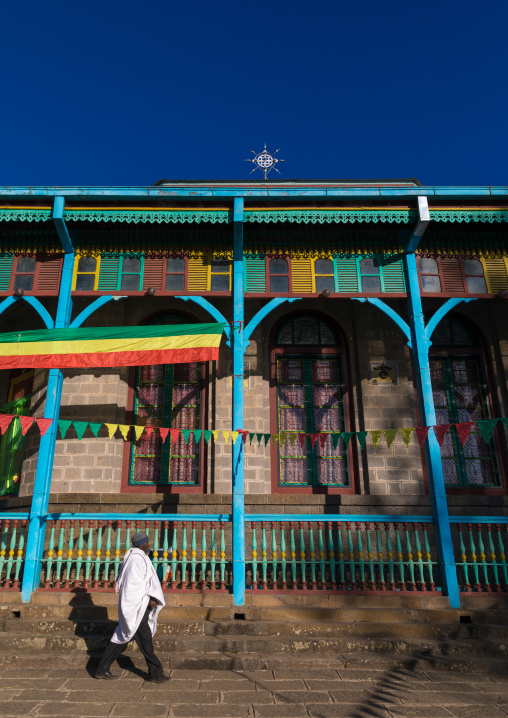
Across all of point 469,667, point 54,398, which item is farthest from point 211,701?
point 54,398

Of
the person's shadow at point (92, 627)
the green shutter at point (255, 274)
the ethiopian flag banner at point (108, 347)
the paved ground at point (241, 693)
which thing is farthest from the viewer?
the green shutter at point (255, 274)

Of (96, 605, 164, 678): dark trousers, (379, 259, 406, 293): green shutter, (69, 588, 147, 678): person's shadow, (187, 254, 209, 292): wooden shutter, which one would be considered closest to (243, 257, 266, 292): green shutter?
(187, 254, 209, 292): wooden shutter

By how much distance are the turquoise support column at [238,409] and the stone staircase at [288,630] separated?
0.36 m

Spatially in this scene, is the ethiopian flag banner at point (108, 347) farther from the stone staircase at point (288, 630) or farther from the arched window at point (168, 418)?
the stone staircase at point (288, 630)

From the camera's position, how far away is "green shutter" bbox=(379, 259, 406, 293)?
8.06 metres

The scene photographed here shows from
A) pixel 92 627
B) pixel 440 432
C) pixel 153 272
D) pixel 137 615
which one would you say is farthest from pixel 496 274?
pixel 92 627

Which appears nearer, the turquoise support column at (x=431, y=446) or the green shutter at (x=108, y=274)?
the turquoise support column at (x=431, y=446)

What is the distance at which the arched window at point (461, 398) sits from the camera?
9234mm

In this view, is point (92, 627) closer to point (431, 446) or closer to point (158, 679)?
point (158, 679)

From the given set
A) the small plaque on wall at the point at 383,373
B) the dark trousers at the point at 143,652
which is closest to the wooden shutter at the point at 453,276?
the small plaque on wall at the point at 383,373

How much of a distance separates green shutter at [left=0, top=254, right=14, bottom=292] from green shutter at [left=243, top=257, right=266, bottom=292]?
11.4 feet

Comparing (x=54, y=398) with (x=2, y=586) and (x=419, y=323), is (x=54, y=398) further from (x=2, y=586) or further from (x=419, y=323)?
(x=419, y=323)

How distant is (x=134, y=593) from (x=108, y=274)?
4657mm

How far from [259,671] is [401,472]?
14.7 ft
